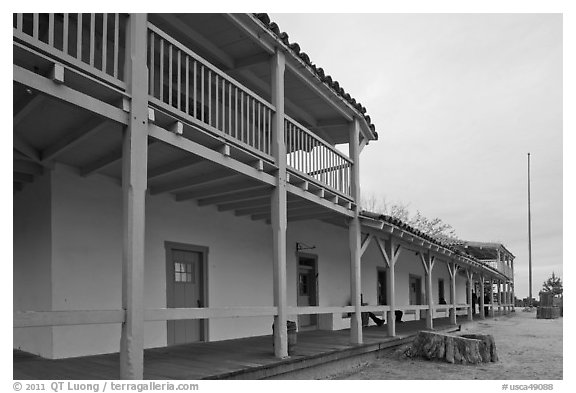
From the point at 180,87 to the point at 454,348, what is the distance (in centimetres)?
749

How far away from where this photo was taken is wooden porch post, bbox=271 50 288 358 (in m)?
8.02

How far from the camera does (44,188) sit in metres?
7.78

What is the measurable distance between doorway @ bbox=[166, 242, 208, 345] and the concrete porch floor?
36 cm

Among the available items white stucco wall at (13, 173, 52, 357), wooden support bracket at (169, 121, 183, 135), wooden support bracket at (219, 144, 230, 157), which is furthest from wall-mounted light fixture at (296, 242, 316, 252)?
wooden support bracket at (169, 121, 183, 135)

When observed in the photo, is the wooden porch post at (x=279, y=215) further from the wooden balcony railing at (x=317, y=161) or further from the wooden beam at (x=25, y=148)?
the wooden beam at (x=25, y=148)

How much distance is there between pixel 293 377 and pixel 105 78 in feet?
16.7

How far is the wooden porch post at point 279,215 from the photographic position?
8.02 m

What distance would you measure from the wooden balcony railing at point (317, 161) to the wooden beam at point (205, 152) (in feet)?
3.86

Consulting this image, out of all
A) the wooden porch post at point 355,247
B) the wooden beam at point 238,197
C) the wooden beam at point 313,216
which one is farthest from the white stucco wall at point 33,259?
the wooden porch post at point 355,247

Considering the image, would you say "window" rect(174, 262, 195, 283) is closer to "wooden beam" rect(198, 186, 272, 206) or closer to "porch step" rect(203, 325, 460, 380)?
"wooden beam" rect(198, 186, 272, 206)

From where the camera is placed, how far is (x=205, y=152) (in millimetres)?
6730

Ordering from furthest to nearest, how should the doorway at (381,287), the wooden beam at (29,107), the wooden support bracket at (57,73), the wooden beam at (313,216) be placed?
the doorway at (381,287) → the wooden beam at (313,216) → the wooden beam at (29,107) → the wooden support bracket at (57,73)
